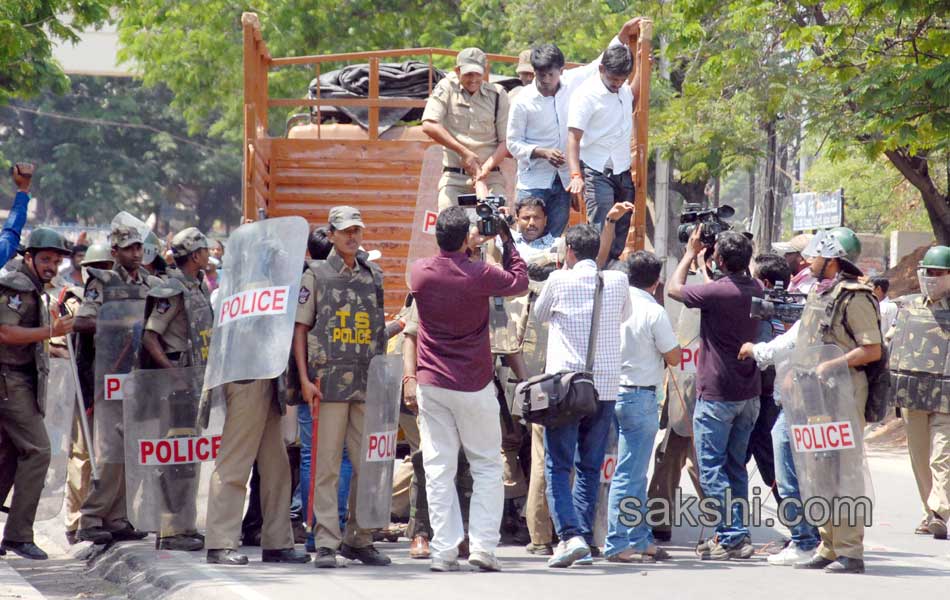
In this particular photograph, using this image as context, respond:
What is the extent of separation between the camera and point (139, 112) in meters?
56.5

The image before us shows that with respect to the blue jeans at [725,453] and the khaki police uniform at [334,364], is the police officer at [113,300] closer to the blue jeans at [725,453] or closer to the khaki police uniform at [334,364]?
the khaki police uniform at [334,364]

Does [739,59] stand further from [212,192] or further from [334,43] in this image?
[212,192]

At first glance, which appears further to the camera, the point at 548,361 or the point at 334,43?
the point at 334,43

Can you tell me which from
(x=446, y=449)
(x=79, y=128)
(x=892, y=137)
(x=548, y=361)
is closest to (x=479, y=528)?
(x=446, y=449)

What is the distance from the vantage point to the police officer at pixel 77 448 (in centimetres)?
917

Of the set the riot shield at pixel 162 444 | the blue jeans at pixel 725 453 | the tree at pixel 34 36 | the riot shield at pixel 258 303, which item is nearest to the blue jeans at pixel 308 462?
the riot shield at pixel 162 444

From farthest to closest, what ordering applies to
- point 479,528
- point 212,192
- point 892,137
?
point 212,192, point 892,137, point 479,528

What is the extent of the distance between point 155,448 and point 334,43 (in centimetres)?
1787

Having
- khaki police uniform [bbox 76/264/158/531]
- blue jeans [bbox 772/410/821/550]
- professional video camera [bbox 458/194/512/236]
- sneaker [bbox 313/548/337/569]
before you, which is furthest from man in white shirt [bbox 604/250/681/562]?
khaki police uniform [bbox 76/264/158/531]

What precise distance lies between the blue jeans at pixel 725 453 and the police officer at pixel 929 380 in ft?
6.64

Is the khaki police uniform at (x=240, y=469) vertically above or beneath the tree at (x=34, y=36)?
beneath

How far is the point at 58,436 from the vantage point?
8.93 metres

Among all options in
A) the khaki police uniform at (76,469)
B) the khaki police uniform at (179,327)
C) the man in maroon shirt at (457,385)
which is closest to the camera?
the man in maroon shirt at (457,385)

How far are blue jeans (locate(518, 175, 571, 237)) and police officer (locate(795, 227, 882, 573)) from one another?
2.53 m
